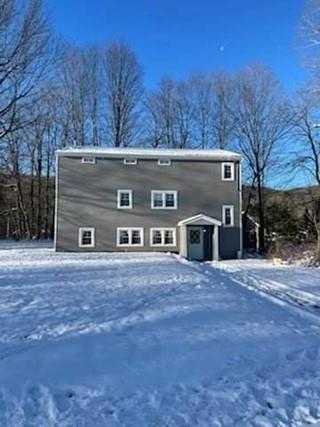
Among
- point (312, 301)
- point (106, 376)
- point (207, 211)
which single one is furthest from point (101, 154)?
point (106, 376)

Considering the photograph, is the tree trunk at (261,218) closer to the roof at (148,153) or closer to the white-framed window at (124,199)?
the roof at (148,153)

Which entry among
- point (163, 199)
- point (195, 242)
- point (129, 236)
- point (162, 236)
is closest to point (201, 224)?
point (195, 242)

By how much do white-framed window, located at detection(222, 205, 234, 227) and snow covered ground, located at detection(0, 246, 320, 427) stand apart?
18.8 meters

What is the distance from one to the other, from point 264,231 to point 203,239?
33.3 ft

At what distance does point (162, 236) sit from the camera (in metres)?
27.9

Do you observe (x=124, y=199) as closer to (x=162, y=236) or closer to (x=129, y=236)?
(x=129, y=236)

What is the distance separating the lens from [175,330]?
21.9 feet

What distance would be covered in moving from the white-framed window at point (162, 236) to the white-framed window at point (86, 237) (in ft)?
12.1

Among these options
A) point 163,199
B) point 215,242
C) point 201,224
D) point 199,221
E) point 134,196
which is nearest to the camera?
point 199,221

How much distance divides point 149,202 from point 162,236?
2.32m

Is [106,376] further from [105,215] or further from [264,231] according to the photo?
[264,231]

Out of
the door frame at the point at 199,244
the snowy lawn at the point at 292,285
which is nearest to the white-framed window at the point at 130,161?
the door frame at the point at 199,244

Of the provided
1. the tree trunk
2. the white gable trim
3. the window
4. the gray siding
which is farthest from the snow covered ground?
the tree trunk

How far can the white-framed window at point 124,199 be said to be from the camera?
27.7 metres
